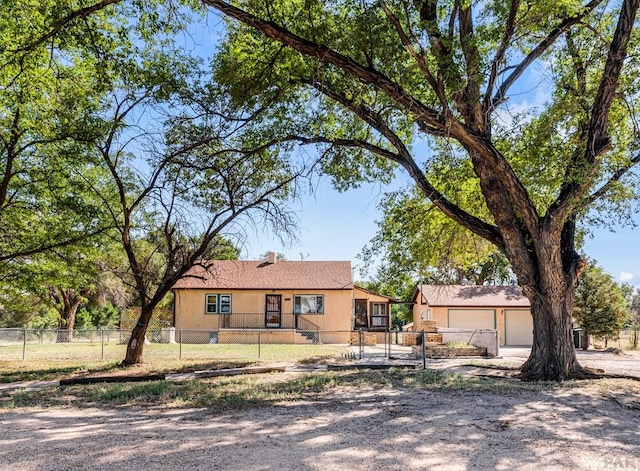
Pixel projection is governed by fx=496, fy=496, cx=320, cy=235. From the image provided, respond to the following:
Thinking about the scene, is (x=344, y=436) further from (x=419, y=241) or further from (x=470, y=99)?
(x=419, y=241)

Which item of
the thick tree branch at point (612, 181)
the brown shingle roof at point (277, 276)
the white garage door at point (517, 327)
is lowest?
the white garage door at point (517, 327)

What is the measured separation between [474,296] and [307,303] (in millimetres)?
10689

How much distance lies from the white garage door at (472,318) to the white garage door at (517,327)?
860mm

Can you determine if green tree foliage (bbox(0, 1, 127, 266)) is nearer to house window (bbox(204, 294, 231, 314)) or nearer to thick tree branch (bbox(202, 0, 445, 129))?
thick tree branch (bbox(202, 0, 445, 129))

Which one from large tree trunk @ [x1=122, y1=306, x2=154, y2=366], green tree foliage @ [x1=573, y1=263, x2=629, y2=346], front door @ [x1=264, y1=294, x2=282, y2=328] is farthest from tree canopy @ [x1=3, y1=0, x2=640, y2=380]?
front door @ [x1=264, y1=294, x2=282, y2=328]

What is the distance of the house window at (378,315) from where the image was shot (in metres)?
34.1

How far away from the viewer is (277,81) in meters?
10.6

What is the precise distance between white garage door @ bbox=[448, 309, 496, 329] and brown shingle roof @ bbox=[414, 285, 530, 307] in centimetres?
47

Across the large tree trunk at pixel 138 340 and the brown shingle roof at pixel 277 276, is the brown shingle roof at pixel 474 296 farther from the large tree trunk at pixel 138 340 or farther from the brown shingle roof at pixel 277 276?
the large tree trunk at pixel 138 340

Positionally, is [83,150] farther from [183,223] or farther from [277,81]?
[277,81]

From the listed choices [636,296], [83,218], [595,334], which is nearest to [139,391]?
[83,218]

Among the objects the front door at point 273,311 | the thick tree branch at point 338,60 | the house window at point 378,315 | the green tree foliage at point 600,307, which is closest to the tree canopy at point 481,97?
the thick tree branch at point 338,60

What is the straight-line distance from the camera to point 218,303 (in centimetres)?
2920

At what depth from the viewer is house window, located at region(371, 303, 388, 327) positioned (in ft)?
112
